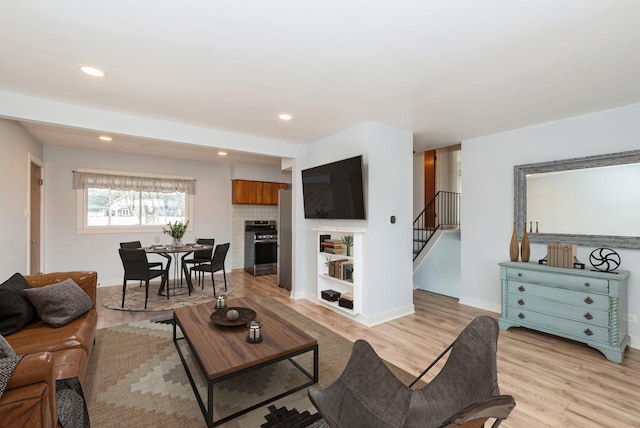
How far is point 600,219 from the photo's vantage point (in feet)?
10.6

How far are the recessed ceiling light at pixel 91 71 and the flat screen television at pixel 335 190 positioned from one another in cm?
256

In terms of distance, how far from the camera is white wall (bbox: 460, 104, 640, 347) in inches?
122

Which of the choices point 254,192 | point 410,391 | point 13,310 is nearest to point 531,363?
point 410,391

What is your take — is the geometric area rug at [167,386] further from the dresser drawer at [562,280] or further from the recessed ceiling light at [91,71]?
the recessed ceiling light at [91,71]

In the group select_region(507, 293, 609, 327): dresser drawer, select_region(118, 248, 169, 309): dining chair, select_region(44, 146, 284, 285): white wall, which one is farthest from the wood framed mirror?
select_region(44, 146, 284, 285): white wall

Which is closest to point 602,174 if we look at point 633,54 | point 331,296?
point 633,54

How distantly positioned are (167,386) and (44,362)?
4.21 ft

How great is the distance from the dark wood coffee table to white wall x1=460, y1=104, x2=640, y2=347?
308 cm

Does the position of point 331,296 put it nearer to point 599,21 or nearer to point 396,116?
point 396,116

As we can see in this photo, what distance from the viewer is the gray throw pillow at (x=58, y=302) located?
2354 millimetres

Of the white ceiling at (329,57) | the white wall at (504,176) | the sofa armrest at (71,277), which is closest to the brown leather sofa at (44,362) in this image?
the sofa armrest at (71,277)

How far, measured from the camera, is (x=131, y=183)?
577 centimetres

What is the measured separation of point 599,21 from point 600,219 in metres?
2.39

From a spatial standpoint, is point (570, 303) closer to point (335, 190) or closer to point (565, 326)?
point (565, 326)
